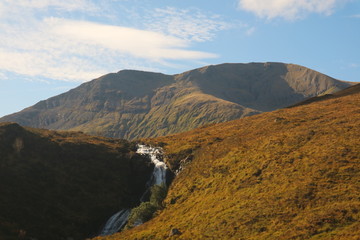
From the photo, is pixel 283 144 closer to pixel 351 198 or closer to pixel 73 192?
pixel 351 198

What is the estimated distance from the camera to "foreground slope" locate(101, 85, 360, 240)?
37.2 m

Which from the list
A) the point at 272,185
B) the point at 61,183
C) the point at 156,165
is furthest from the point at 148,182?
the point at 272,185

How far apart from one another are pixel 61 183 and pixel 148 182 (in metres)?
18.5

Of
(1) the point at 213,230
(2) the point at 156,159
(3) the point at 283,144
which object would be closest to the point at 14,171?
(2) the point at 156,159

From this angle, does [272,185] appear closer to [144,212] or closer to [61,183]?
[144,212]

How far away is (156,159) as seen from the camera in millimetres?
80000

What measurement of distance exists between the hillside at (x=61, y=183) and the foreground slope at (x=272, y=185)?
11.1 metres

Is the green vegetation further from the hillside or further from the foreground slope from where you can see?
the hillside

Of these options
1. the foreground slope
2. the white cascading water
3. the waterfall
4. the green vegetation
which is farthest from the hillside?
the foreground slope

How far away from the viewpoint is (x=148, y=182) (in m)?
73.1

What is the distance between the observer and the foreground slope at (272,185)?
3725 centimetres

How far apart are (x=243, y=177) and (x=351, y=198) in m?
18.3

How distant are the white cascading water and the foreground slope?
11.7 ft

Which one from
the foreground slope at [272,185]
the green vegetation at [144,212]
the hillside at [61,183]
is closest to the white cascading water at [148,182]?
the hillside at [61,183]
